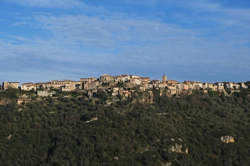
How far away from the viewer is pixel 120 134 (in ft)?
197

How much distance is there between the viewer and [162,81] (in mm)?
103375

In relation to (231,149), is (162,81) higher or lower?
higher

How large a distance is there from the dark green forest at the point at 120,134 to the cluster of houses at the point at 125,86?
9418mm

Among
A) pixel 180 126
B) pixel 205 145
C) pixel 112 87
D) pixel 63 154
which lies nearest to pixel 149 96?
pixel 112 87

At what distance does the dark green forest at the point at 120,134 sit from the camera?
181 feet

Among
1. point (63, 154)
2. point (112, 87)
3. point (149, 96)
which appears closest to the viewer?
point (63, 154)

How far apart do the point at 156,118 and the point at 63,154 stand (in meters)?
17.9

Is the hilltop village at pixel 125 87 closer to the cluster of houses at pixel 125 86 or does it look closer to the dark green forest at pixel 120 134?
the cluster of houses at pixel 125 86

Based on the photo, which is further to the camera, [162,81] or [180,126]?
[162,81]

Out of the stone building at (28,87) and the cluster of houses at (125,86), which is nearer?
the cluster of houses at (125,86)

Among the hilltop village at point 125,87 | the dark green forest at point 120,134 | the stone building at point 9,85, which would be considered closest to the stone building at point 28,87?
the hilltop village at point 125,87

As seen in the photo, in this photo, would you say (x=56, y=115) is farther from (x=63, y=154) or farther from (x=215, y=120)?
(x=215, y=120)

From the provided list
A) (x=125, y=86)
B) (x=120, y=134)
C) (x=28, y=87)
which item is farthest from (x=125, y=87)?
(x=120, y=134)

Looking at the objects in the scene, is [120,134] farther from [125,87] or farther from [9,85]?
[9,85]
